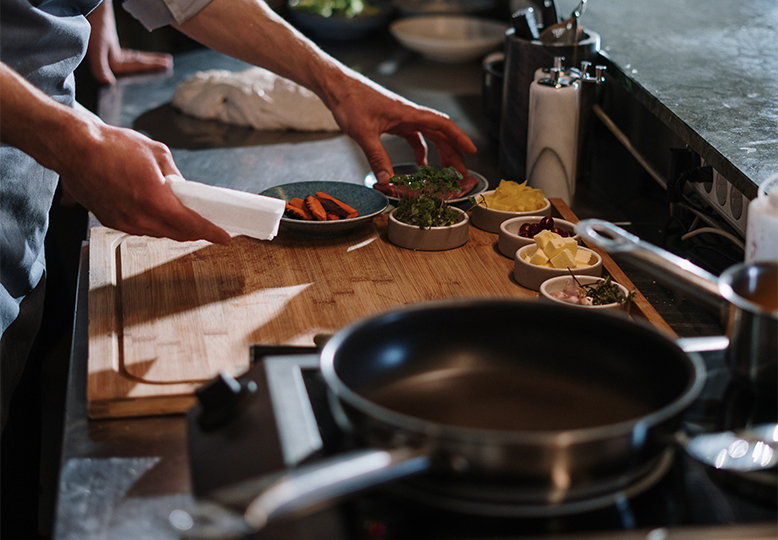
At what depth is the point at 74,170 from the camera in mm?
850

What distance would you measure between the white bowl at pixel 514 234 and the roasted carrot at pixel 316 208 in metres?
0.27

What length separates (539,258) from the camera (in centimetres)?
98

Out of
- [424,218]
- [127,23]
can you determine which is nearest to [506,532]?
[424,218]

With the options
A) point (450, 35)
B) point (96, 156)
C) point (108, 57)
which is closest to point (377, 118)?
point (96, 156)

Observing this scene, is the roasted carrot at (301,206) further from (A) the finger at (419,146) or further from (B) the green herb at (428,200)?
(A) the finger at (419,146)

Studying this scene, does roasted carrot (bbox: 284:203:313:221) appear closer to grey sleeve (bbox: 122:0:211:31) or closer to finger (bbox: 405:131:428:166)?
finger (bbox: 405:131:428:166)

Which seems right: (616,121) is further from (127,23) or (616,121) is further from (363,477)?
(127,23)

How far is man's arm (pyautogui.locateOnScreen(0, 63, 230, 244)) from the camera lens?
0.83 m

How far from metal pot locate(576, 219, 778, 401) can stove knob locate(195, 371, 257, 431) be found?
322 millimetres

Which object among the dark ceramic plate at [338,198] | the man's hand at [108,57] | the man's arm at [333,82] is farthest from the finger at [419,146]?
the man's hand at [108,57]

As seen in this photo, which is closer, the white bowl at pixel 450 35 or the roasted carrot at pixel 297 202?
the roasted carrot at pixel 297 202

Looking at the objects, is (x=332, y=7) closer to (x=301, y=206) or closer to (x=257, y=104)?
(x=257, y=104)

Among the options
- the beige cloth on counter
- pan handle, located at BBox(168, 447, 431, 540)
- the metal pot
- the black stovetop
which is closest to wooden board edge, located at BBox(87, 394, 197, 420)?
the black stovetop

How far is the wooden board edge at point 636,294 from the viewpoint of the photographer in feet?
2.89
